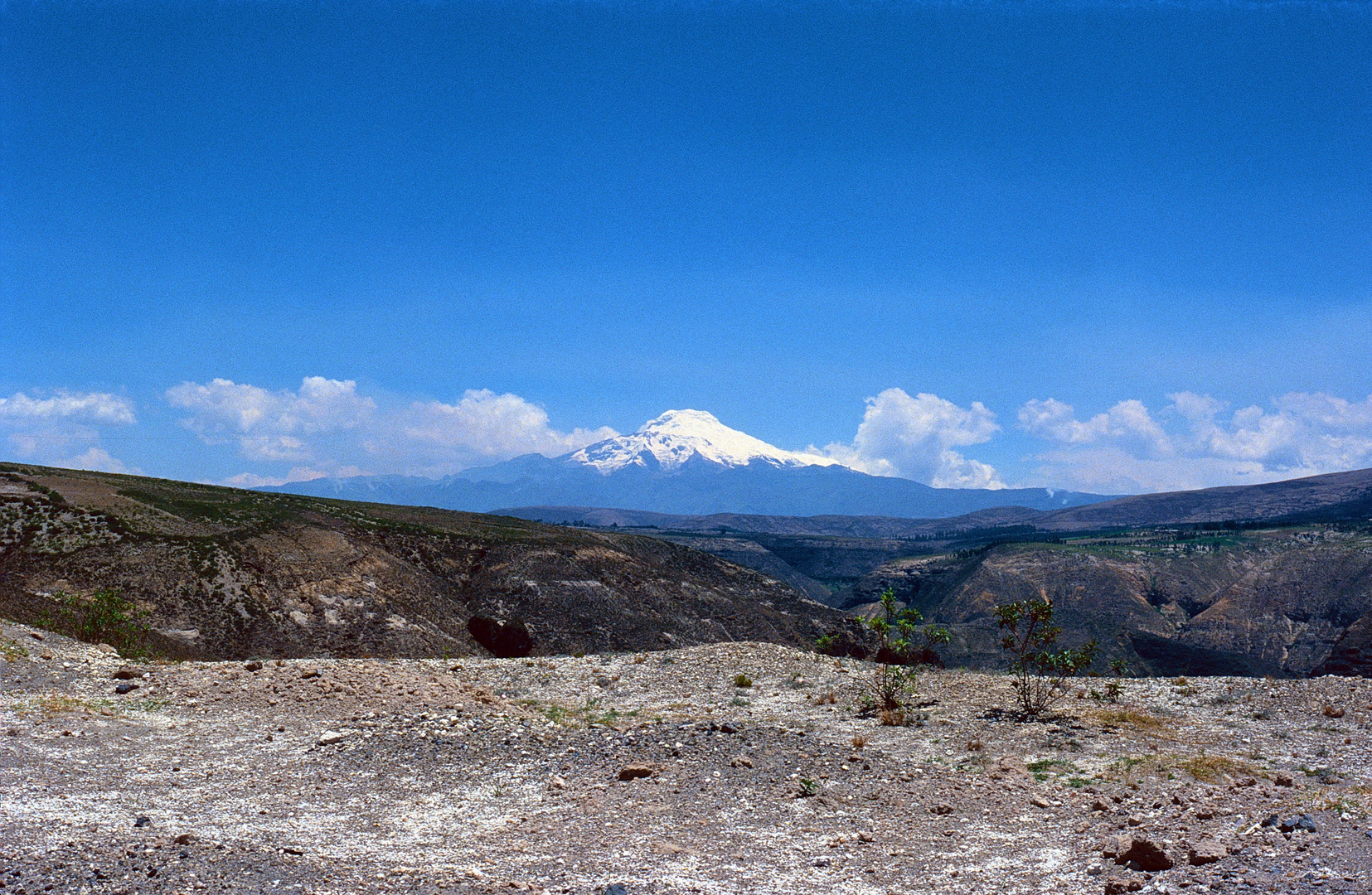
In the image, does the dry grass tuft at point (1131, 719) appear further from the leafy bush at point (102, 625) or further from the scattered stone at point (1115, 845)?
the leafy bush at point (102, 625)

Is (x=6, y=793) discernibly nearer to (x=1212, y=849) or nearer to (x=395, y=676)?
(x=395, y=676)

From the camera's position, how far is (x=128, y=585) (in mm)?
48312

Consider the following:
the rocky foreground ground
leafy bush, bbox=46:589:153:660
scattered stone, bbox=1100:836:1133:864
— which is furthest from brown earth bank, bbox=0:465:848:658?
scattered stone, bbox=1100:836:1133:864

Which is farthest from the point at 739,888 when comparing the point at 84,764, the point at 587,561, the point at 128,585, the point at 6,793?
the point at 587,561

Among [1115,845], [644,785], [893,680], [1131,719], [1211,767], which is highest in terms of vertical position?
[1115,845]

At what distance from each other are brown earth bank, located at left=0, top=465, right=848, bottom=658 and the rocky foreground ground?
19135mm

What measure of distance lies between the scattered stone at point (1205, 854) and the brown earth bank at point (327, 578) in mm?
35675

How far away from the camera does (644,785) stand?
13531 mm

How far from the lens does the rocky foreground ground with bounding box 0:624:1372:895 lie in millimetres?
9516

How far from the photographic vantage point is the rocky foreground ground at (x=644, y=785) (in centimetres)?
952

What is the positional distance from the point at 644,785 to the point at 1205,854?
7.94m

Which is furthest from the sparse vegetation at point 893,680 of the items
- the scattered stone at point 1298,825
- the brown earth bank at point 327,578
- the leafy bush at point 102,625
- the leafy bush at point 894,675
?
the brown earth bank at point 327,578

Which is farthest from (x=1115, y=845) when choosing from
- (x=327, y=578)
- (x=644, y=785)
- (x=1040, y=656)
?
(x=327, y=578)

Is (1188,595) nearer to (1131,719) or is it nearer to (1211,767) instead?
(1131,719)
